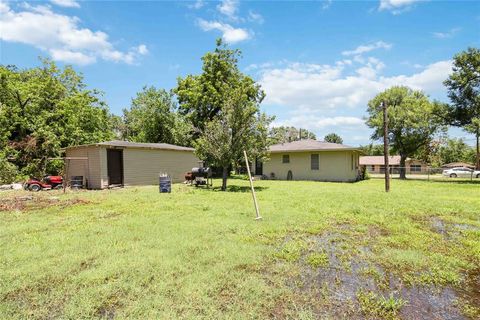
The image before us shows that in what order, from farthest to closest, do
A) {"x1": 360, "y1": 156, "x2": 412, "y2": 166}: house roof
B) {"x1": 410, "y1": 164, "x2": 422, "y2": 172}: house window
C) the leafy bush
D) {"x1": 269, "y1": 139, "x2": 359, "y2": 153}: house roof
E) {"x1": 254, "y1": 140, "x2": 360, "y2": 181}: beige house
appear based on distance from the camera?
{"x1": 360, "y1": 156, "x2": 412, "y2": 166}: house roof
{"x1": 410, "y1": 164, "x2": 422, "y2": 172}: house window
{"x1": 254, "y1": 140, "x2": 360, "y2": 181}: beige house
{"x1": 269, "y1": 139, "x2": 359, "y2": 153}: house roof
the leafy bush

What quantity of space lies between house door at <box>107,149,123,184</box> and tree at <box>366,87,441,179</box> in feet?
81.0

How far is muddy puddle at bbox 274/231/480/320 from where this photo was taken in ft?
10.3

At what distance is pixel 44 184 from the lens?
50.1 feet

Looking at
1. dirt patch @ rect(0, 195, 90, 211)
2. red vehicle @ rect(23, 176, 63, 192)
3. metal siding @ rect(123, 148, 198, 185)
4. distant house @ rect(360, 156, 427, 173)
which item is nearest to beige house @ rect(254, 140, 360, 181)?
metal siding @ rect(123, 148, 198, 185)

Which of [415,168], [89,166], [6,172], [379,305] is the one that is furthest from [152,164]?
[415,168]

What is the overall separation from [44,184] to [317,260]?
52.5ft

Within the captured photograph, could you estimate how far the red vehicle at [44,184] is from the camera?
14.8m

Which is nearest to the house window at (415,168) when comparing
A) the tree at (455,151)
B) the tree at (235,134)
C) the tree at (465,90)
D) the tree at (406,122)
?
the tree at (455,151)

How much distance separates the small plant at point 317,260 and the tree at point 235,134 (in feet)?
32.3

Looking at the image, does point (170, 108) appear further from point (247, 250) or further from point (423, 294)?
point (423, 294)

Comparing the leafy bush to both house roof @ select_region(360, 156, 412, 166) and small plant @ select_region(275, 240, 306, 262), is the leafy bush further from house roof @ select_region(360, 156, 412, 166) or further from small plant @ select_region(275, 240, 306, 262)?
house roof @ select_region(360, 156, 412, 166)

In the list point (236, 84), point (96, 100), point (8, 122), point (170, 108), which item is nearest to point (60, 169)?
point (8, 122)

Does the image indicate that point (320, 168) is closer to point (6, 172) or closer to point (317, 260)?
point (317, 260)

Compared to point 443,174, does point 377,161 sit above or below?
above
